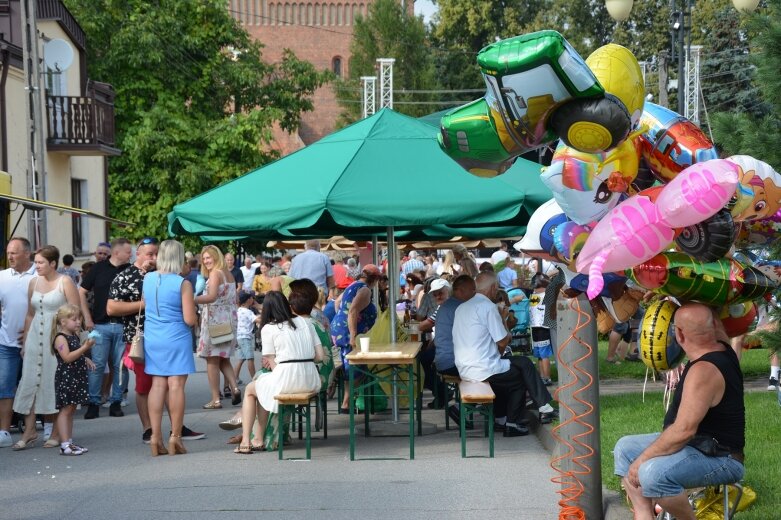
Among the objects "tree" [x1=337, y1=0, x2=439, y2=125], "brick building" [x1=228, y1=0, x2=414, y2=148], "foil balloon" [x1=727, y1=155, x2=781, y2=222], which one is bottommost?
"foil balloon" [x1=727, y1=155, x2=781, y2=222]

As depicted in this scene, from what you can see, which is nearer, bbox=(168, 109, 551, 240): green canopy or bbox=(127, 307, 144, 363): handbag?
bbox=(168, 109, 551, 240): green canopy

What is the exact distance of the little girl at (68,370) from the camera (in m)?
9.79

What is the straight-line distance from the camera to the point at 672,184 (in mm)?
5113

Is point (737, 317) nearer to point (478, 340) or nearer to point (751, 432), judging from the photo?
point (751, 432)

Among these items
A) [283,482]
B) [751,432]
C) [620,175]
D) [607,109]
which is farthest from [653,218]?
[751,432]

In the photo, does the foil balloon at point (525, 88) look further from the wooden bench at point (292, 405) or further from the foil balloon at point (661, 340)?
the wooden bench at point (292, 405)

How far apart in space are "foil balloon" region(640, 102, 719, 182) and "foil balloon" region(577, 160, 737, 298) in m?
0.41

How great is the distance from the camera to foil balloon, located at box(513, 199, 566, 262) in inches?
238

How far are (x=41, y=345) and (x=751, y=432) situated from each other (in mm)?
6500

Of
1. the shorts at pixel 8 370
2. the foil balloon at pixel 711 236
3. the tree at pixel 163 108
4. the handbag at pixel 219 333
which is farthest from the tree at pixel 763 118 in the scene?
the tree at pixel 163 108

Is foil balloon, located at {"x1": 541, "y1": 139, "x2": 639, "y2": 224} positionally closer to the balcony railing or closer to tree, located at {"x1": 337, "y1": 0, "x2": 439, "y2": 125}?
the balcony railing

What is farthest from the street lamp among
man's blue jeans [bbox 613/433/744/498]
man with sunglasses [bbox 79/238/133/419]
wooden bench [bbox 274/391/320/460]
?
man with sunglasses [bbox 79/238/133/419]

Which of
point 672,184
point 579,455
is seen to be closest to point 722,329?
point 672,184

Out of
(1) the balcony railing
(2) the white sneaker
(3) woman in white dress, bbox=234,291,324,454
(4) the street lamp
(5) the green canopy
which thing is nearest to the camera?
(5) the green canopy
